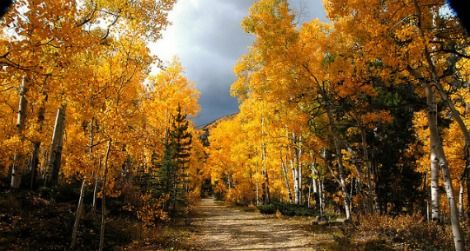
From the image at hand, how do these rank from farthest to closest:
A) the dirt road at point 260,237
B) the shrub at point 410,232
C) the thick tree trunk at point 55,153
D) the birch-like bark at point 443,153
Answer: the thick tree trunk at point 55,153
the dirt road at point 260,237
the shrub at point 410,232
the birch-like bark at point 443,153

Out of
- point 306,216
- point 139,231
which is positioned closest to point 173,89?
point 306,216

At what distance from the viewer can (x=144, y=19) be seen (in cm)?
1140

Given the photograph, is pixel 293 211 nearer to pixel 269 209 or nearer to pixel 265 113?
pixel 269 209

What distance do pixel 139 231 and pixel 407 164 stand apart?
16.8 m

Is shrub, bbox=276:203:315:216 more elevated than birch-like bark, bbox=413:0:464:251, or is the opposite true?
birch-like bark, bbox=413:0:464:251

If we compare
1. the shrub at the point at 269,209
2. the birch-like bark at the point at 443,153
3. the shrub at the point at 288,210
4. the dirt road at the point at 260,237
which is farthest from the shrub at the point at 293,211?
the birch-like bark at the point at 443,153

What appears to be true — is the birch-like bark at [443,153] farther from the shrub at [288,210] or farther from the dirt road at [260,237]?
the shrub at [288,210]

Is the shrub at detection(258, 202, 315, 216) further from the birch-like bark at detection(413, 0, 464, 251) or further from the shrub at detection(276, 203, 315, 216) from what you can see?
the birch-like bark at detection(413, 0, 464, 251)

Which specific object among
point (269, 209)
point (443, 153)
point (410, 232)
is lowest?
point (269, 209)

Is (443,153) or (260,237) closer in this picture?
(443,153)

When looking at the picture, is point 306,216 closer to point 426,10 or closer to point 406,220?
point 406,220

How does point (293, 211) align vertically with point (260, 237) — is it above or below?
above

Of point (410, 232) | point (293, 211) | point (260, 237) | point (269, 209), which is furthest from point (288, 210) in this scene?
point (410, 232)

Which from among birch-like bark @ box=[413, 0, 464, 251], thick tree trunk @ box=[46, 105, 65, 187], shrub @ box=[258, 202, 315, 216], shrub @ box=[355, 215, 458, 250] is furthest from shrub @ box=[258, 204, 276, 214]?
birch-like bark @ box=[413, 0, 464, 251]
